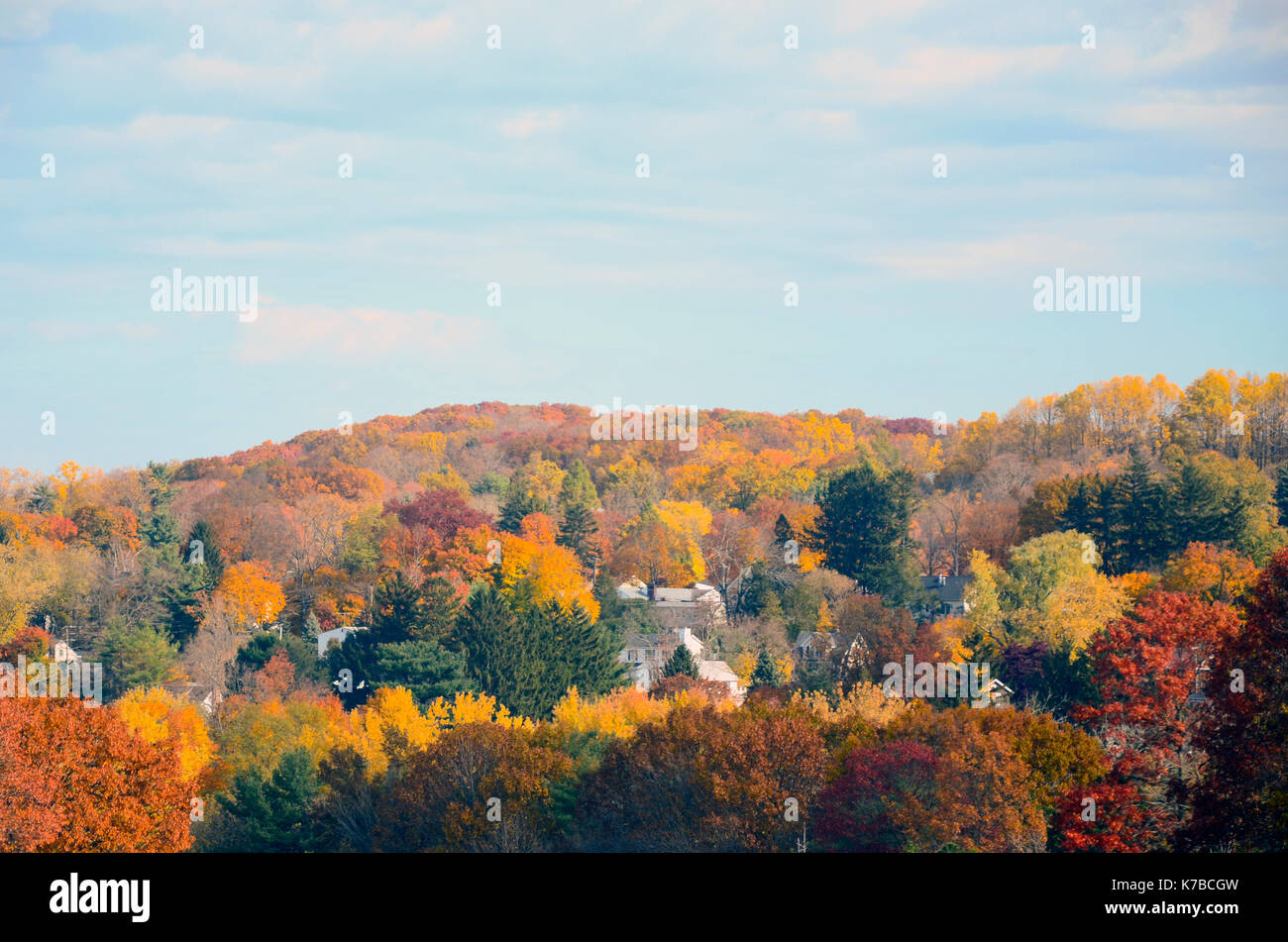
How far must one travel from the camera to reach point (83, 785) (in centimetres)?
3575

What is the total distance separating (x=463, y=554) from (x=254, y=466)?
73160 millimetres

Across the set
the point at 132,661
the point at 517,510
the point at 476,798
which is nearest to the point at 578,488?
the point at 517,510

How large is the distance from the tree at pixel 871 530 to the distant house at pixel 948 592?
106 inches

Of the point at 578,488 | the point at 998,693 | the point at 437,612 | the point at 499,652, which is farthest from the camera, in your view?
the point at 578,488

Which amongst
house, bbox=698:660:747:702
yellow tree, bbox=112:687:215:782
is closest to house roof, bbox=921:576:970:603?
house, bbox=698:660:747:702

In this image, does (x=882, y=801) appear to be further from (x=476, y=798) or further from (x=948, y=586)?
(x=948, y=586)

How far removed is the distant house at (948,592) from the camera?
3159 inches

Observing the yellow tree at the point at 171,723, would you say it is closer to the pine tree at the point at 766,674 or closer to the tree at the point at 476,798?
the tree at the point at 476,798

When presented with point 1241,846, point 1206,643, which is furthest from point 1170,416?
point 1241,846

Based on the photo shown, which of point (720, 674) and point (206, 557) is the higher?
point (206, 557)

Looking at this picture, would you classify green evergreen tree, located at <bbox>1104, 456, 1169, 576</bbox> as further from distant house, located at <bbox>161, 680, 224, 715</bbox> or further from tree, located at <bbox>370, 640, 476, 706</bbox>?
distant house, located at <bbox>161, 680, 224, 715</bbox>

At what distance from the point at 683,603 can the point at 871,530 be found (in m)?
14.0

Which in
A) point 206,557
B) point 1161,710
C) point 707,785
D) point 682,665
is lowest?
point 682,665

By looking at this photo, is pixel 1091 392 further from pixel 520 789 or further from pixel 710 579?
pixel 520 789
